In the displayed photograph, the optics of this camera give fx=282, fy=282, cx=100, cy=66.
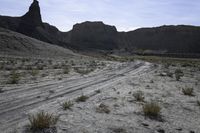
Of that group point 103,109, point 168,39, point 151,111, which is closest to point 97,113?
point 103,109

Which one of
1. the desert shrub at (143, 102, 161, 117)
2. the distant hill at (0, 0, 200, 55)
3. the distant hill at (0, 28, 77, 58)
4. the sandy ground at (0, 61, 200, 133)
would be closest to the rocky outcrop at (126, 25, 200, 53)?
the distant hill at (0, 0, 200, 55)

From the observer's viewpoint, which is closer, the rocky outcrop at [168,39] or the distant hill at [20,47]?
the distant hill at [20,47]

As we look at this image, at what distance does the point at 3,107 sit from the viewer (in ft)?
31.0

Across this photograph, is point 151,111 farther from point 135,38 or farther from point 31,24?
point 135,38

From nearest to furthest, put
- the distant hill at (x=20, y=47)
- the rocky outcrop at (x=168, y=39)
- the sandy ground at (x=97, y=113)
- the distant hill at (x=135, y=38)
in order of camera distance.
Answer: the sandy ground at (x=97, y=113) → the distant hill at (x=20, y=47) → the distant hill at (x=135, y=38) → the rocky outcrop at (x=168, y=39)

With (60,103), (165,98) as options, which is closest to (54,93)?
(60,103)

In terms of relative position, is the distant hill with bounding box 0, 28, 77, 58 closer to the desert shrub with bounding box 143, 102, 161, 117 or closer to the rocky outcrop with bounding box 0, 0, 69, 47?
the rocky outcrop with bounding box 0, 0, 69, 47

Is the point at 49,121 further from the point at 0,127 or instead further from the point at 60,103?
the point at 60,103

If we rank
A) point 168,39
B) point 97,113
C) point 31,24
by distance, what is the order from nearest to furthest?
point 97,113, point 31,24, point 168,39

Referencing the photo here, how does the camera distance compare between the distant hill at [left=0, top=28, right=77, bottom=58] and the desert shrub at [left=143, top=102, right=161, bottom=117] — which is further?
the distant hill at [left=0, top=28, right=77, bottom=58]

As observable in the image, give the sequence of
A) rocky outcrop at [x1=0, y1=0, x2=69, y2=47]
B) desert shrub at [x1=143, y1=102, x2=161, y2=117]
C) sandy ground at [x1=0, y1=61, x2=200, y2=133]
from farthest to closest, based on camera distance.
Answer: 1. rocky outcrop at [x1=0, y1=0, x2=69, y2=47]
2. desert shrub at [x1=143, y1=102, x2=161, y2=117]
3. sandy ground at [x1=0, y1=61, x2=200, y2=133]

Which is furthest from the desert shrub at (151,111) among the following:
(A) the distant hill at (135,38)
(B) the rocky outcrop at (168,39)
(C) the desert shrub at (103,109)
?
(B) the rocky outcrop at (168,39)

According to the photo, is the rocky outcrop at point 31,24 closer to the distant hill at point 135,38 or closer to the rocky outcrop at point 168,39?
the distant hill at point 135,38

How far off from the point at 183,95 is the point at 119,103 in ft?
16.4
